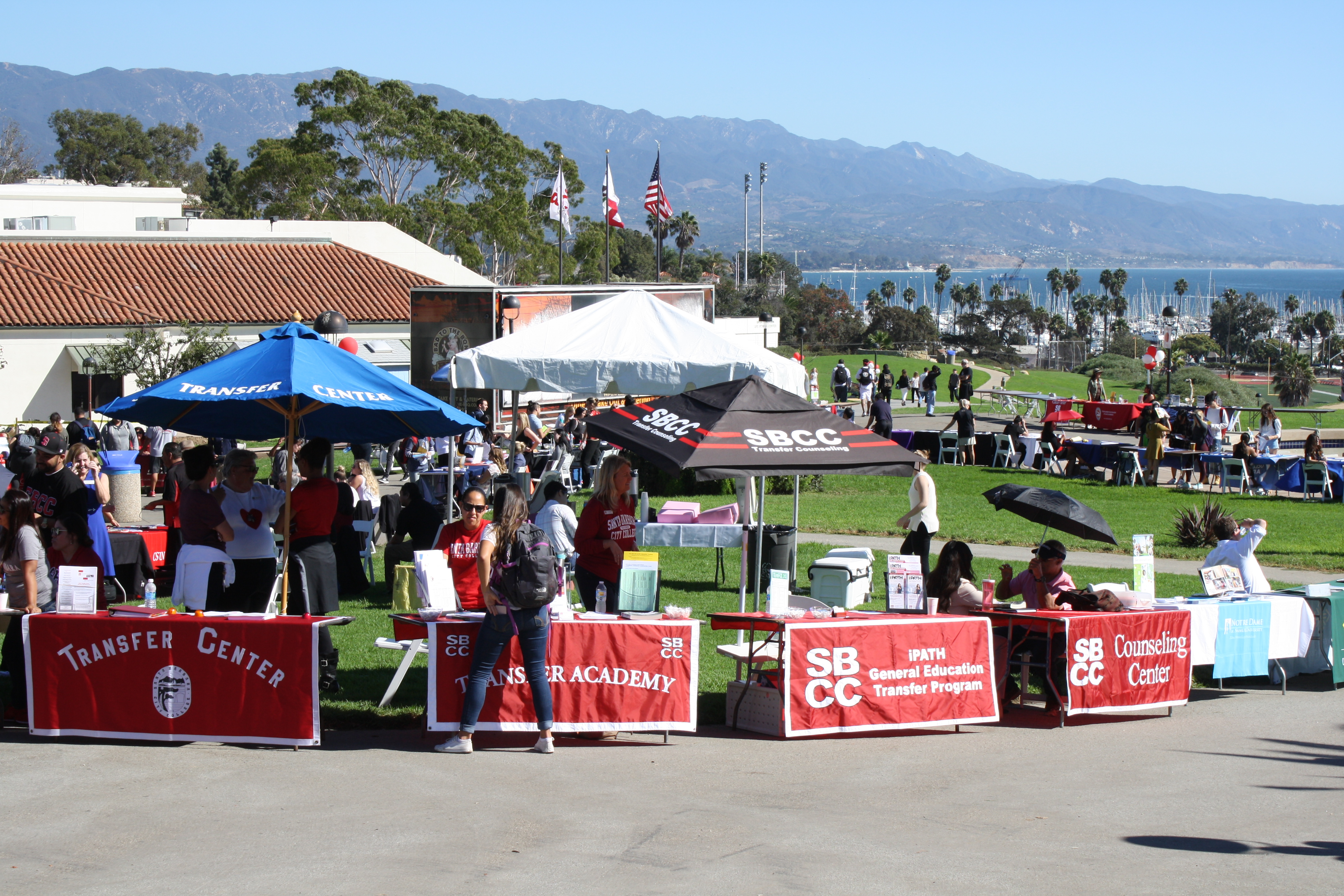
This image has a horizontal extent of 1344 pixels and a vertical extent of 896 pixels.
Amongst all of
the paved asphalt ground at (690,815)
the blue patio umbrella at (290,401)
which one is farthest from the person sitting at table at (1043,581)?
the blue patio umbrella at (290,401)

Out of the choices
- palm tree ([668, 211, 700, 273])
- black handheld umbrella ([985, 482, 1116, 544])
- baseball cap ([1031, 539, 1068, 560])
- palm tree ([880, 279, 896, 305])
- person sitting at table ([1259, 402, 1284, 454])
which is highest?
palm tree ([668, 211, 700, 273])

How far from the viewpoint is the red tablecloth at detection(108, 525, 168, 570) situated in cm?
1335

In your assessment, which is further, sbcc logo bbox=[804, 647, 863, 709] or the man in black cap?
the man in black cap

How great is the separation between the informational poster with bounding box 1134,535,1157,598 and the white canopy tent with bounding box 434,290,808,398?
20.0ft

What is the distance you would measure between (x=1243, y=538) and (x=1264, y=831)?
4.88 m

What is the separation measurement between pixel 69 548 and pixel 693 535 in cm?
685

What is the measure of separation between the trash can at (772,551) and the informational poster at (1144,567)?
13.1 feet

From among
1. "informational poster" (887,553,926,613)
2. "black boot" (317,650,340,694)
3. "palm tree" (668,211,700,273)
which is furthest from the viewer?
"palm tree" (668,211,700,273)

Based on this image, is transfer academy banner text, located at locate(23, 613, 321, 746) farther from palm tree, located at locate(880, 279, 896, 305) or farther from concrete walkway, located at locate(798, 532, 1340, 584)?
palm tree, located at locate(880, 279, 896, 305)

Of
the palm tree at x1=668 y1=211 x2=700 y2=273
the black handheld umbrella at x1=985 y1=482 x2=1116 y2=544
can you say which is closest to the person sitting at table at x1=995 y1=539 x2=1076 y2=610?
the black handheld umbrella at x1=985 y1=482 x2=1116 y2=544

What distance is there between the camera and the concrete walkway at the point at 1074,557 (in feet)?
52.2

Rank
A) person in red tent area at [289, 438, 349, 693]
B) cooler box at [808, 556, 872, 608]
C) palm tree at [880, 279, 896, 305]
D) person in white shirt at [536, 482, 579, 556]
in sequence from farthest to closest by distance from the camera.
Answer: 1. palm tree at [880, 279, 896, 305]
2. cooler box at [808, 556, 872, 608]
3. person in white shirt at [536, 482, 579, 556]
4. person in red tent area at [289, 438, 349, 693]

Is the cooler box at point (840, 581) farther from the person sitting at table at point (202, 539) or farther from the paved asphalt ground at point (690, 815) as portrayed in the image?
the person sitting at table at point (202, 539)

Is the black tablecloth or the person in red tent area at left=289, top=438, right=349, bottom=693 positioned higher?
the person in red tent area at left=289, top=438, right=349, bottom=693
